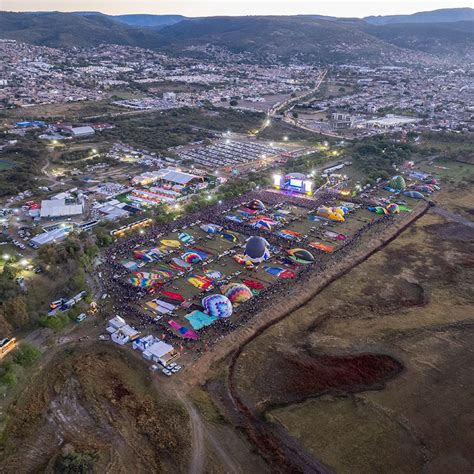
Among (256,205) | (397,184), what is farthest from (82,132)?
(397,184)

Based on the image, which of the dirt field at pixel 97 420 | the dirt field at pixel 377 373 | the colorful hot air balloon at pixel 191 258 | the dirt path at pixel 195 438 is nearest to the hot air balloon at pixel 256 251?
the colorful hot air balloon at pixel 191 258

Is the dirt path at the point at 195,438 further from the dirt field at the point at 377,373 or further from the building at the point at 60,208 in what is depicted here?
the building at the point at 60,208

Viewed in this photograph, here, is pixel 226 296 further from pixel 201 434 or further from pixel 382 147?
pixel 382 147

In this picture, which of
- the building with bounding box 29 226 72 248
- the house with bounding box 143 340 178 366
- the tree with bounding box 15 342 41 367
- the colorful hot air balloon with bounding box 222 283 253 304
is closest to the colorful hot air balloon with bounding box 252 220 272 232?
the colorful hot air balloon with bounding box 222 283 253 304

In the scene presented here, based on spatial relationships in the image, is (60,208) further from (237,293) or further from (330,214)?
(330,214)

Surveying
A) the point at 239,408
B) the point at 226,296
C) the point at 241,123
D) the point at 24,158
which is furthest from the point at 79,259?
the point at 241,123

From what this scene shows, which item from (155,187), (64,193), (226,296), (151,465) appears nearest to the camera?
(151,465)

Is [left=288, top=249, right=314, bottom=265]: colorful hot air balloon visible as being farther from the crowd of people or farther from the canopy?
the canopy
